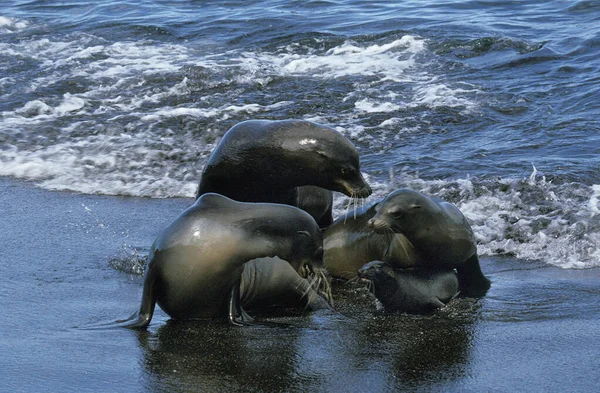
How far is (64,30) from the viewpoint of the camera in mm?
17391

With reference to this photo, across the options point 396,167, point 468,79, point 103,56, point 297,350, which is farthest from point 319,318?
point 103,56

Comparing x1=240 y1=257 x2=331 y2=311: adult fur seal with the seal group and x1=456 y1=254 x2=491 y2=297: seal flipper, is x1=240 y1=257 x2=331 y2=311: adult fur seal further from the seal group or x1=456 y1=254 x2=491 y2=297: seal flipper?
x1=456 y1=254 x2=491 y2=297: seal flipper

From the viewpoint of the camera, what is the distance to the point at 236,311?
5254 millimetres

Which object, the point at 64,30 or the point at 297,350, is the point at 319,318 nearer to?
the point at 297,350

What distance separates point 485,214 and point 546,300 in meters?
2.21

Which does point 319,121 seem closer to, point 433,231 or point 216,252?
point 433,231

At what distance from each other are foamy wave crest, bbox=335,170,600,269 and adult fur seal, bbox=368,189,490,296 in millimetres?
1113

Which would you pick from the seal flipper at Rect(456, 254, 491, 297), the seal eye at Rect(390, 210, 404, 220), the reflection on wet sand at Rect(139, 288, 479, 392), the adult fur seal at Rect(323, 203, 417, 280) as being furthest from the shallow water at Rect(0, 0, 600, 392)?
the seal eye at Rect(390, 210, 404, 220)

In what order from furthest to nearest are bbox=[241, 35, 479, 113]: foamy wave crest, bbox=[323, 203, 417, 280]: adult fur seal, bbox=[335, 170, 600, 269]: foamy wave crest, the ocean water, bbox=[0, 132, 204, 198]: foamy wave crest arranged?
bbox=[241, 35, 479, 113]: foamy wave crest → bbox=[0, 132, 204, 198]: foamy wave crest → the ocean water → bbox=[335, 170, 600, 269]: foamy wave crest → bbox=[323, 203, 417, 280]: adult fur seal

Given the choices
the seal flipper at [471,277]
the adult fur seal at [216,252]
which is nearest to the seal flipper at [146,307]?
the adult fur seal at [216,252]

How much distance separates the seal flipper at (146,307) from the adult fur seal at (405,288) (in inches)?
42.2

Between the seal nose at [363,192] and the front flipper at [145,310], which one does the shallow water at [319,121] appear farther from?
the seal nose at [363,192]

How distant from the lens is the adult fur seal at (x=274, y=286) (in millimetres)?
5461

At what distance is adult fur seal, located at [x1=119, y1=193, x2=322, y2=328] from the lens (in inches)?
204
